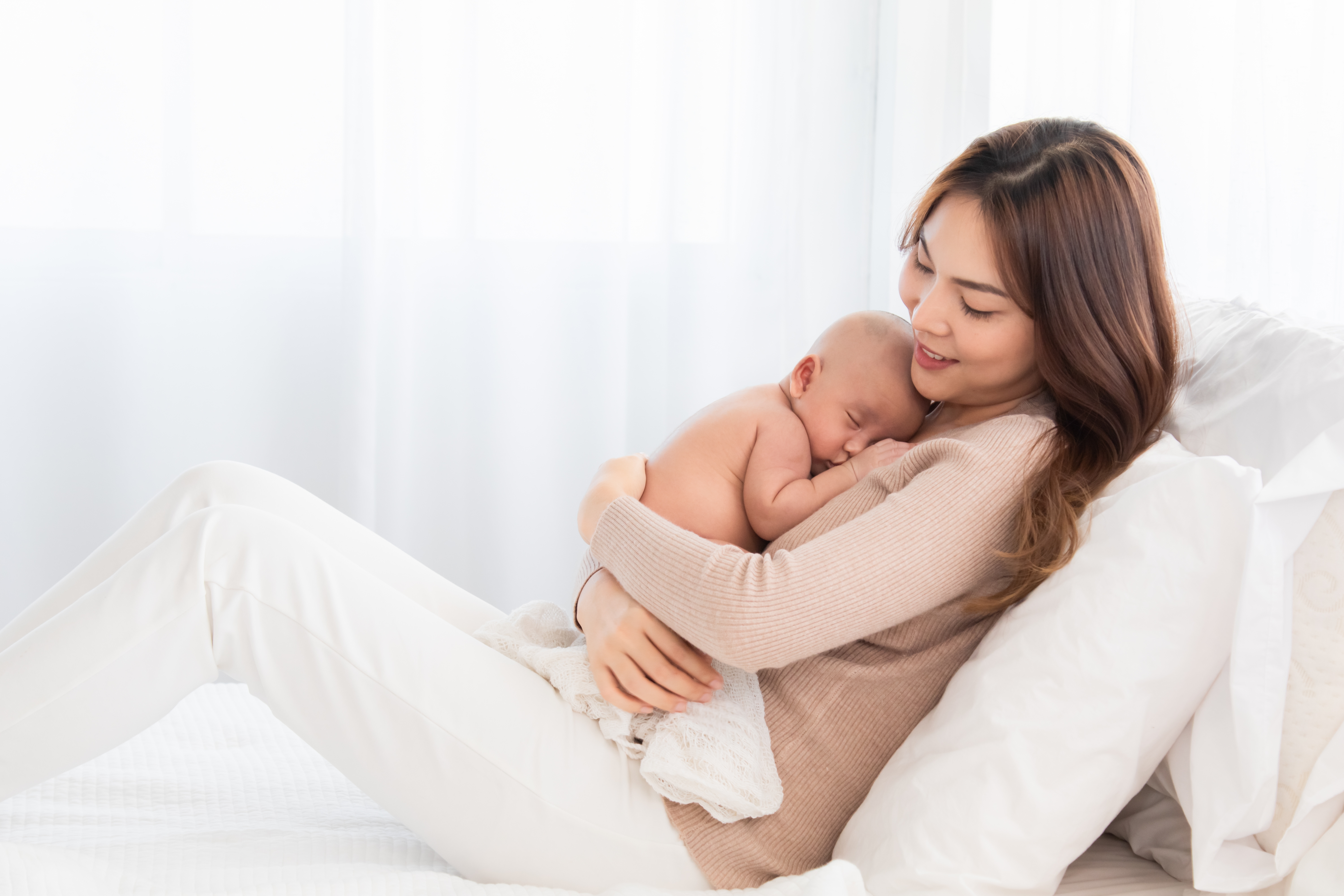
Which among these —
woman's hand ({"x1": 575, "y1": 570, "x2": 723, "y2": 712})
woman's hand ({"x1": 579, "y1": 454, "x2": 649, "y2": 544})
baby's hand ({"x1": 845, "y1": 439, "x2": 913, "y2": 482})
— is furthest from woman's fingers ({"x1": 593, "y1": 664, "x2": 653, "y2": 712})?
baby's hand ({"x1": 845, "y1": 439, "x2": 913, "y2": 482})

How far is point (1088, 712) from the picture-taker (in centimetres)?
89

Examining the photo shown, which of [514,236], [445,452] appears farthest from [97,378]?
[514,236]

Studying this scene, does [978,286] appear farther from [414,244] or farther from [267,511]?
[414,244]

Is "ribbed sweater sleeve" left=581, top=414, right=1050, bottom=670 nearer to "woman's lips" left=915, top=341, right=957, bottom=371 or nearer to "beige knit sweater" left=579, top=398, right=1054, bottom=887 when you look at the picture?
"beige knit sweater" left=579, top=398, right=1054, bottom=887

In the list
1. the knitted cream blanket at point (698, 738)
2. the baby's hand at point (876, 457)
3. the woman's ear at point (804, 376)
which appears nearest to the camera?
the knitted cream blanket at point (698, 738)

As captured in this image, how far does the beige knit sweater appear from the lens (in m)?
0.95

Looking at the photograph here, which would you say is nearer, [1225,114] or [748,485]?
[748,485]

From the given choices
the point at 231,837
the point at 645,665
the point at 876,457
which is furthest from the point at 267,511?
the point at 876,457

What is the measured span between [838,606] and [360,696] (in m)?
0.47

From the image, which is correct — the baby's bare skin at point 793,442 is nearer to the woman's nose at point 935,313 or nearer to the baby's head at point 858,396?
the baby's head at point 858,396

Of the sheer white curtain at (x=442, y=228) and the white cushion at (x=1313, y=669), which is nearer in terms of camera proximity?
the white cushion at (x=1313, y=669)

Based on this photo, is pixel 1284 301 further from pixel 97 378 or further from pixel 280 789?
pixel 97 378

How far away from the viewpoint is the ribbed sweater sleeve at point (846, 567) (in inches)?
37.3

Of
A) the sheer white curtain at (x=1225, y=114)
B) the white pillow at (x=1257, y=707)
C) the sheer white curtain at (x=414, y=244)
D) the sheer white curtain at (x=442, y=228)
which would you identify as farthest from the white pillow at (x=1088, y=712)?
the sheer white curtain at (x=414, y=244)
